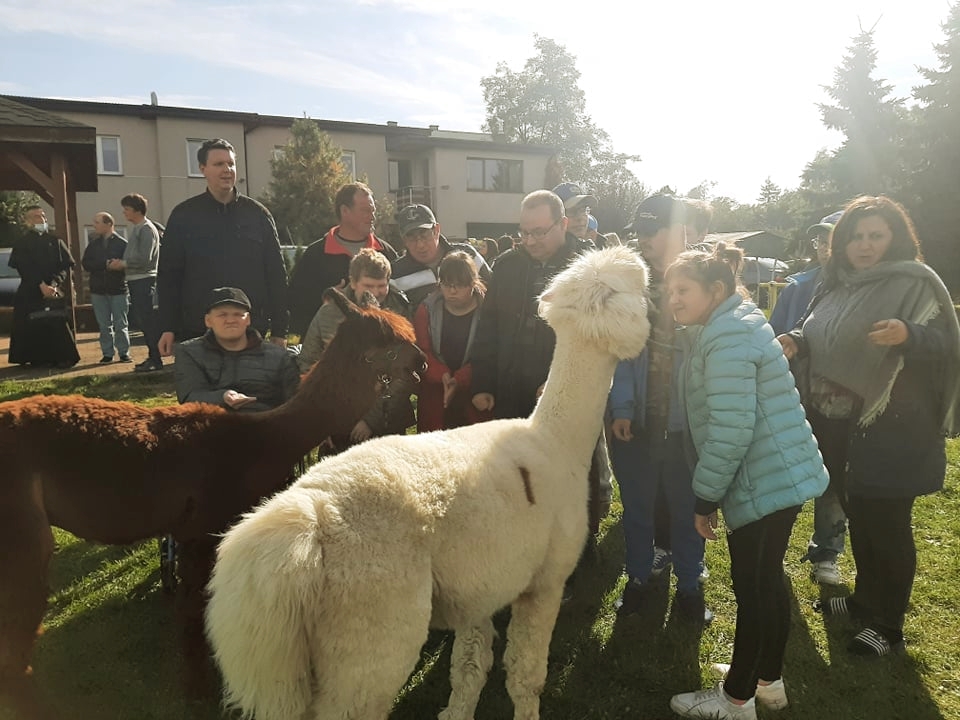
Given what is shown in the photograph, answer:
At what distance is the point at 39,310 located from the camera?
9.58m

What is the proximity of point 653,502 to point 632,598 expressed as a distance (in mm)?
588

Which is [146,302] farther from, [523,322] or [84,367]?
[523,322]

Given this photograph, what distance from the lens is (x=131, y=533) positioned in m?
2.82

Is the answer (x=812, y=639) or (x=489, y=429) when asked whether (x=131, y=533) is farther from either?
(x=812, y=639)

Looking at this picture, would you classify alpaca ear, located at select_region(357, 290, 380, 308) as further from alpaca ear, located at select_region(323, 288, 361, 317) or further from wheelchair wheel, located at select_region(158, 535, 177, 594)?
wheelchair wheel, located at select_region(158, 535, 177, 594)

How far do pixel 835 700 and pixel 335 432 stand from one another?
9.04 feet

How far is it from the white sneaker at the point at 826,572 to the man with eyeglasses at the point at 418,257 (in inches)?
120

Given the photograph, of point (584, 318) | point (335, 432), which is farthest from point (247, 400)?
point (584, 318)

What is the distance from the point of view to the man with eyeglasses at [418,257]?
489 centimetres

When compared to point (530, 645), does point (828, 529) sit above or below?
below

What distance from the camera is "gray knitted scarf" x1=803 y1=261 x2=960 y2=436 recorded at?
10.2 feet

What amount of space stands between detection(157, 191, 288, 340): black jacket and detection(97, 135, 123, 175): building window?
2656 cm

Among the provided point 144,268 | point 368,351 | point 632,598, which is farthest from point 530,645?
point 144,268

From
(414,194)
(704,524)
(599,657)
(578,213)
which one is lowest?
(599,657)
